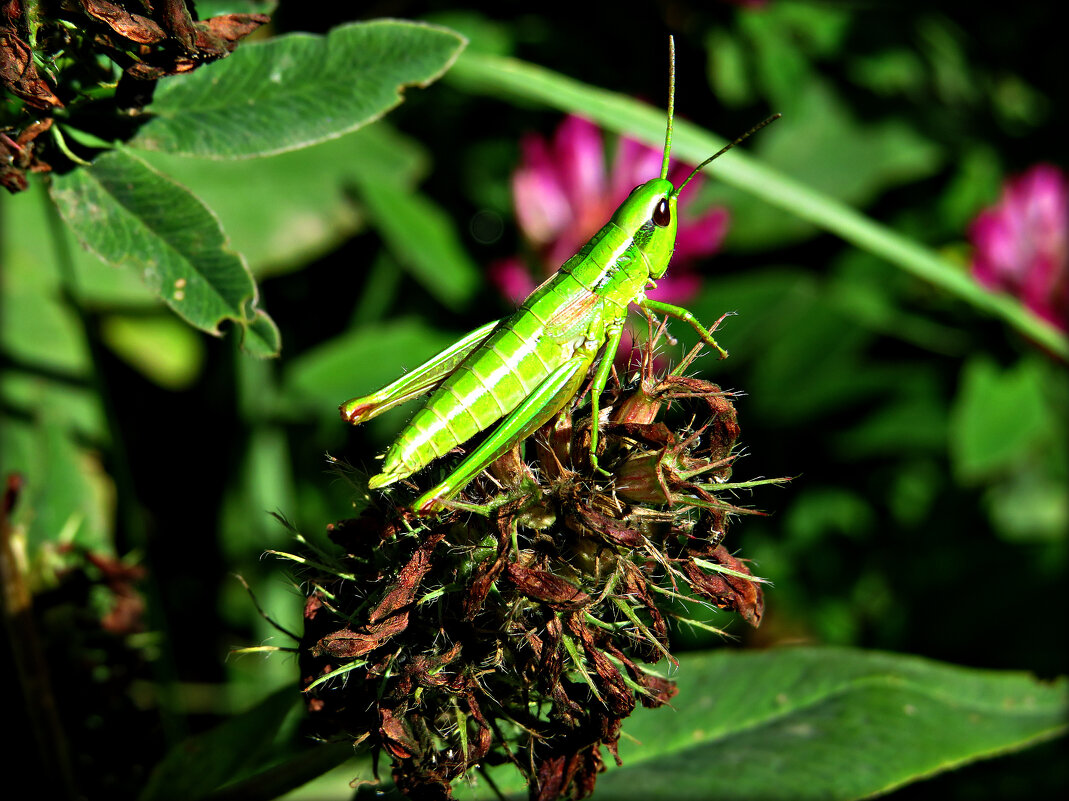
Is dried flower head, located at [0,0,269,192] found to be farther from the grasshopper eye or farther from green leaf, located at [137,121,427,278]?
green leaf, located at [137,121,427,278]

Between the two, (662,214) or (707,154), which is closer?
(662,214)

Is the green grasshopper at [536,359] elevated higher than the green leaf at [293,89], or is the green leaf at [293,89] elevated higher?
the green leaf at [293,89]

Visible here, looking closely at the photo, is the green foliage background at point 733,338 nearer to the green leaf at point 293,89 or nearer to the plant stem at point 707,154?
the plant stem at point 707,154

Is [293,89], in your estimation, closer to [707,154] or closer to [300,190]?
[707,154]

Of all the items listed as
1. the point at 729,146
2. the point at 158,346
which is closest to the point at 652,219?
the point at 729,146

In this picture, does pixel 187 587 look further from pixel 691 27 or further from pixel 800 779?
pixel 691 27

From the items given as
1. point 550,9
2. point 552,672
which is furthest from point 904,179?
point 552,672

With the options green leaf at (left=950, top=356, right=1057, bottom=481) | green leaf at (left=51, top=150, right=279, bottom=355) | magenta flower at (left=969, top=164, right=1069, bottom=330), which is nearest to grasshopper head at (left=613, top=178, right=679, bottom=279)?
green leaf at (left=51, top=150, right=279, bottom=355)

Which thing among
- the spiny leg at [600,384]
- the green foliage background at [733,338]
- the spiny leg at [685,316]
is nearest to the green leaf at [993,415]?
the green foliage background at [733,338]
